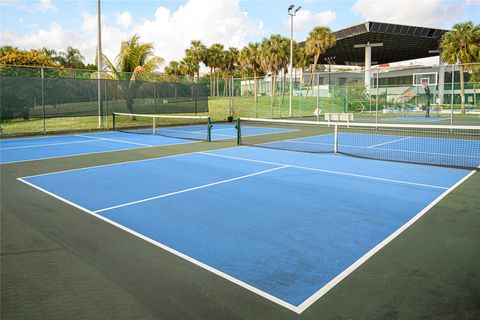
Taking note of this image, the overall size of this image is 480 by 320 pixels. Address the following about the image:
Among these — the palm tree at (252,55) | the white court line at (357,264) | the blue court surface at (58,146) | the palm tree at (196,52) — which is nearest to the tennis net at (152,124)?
the blue court surface at (58,146)

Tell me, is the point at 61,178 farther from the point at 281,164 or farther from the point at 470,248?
the point at 470,248

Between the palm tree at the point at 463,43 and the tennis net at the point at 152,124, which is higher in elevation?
the palm tree at the point at 463,43

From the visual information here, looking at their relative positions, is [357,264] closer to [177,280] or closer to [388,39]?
[177,280]

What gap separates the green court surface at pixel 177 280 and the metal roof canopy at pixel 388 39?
167 ft

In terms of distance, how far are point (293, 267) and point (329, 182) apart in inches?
174

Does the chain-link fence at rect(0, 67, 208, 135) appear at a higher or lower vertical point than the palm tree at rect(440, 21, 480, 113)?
lower

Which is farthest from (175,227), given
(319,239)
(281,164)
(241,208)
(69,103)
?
(69,103)

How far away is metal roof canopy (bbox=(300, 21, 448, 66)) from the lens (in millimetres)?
52000

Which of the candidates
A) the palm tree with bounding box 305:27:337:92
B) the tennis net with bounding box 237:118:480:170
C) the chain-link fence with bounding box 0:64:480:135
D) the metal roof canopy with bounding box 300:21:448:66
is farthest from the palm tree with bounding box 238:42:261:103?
the tennis net with bounding box 237:118:480:170

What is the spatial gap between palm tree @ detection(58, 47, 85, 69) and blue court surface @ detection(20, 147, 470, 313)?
221 ft

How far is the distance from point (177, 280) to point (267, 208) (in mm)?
2786

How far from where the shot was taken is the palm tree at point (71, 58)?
2761 inches

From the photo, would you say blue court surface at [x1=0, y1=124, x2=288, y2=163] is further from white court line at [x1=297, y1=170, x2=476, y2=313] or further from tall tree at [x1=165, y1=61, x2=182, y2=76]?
tall tree at [x1=165, y1=61, x2=182, y2=76]

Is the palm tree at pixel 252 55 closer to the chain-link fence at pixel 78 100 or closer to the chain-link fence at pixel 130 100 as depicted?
the chain-link fence at pixel 130 100
